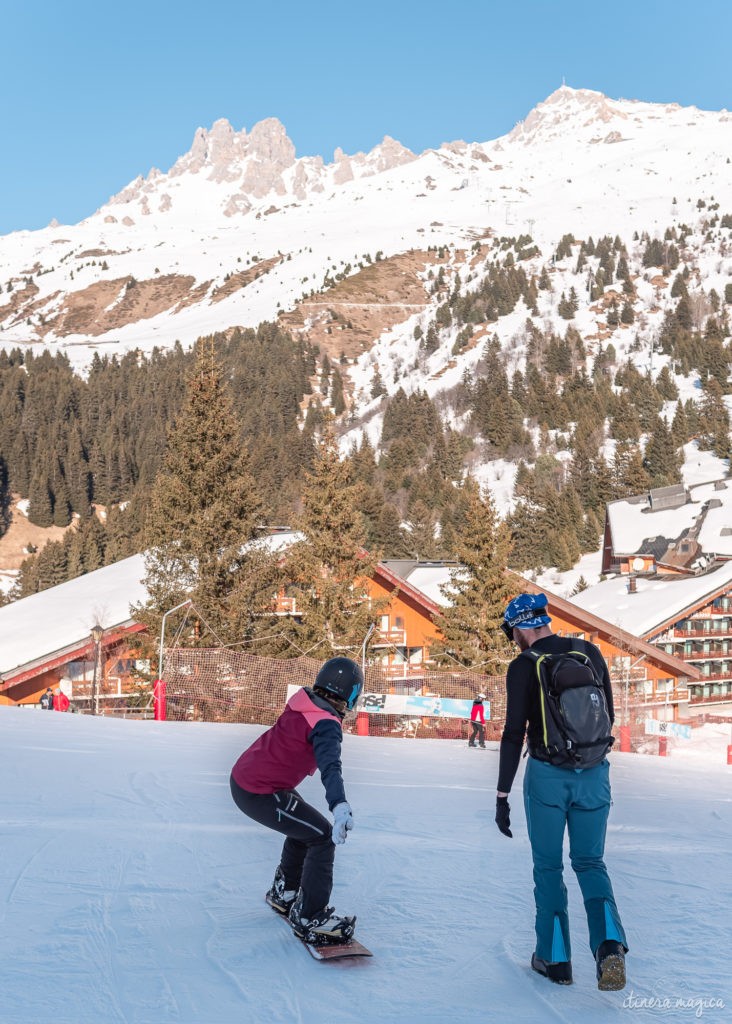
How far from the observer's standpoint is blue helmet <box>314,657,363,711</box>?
4.47 metres

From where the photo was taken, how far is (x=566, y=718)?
4.07 meters

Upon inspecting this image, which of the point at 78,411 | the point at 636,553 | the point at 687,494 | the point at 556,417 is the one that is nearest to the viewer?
Result: the point at 636,553

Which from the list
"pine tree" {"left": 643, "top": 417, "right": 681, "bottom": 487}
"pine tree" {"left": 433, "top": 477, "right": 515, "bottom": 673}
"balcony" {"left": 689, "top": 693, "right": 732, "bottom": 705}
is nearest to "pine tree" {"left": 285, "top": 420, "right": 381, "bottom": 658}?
"pine tree" {"left": 433, "top": 477, "right": 515, "bottom": 673}

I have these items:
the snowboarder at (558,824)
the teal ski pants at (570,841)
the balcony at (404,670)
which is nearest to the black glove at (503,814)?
the snowboarder at (558,824)

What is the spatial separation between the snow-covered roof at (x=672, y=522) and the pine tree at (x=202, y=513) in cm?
3814

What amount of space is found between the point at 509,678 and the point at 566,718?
33 cm

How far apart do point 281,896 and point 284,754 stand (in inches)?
38.7

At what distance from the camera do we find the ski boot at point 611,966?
405cm

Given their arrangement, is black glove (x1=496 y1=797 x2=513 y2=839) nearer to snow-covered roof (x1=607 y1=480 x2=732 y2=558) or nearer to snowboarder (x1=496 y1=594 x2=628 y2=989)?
snowboarder (x1=496 y1=594 x2=628 y2=989)

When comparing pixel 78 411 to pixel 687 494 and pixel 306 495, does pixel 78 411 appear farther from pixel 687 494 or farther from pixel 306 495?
pixel 306 495

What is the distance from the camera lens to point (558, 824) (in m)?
4.15

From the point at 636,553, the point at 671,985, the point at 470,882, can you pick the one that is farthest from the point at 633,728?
the point at 636,553

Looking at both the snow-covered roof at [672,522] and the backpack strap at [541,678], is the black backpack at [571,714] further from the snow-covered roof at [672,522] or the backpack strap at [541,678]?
the snow-covered roof at [672,522]

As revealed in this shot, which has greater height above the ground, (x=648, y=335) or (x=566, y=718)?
(x=648, y=335)
